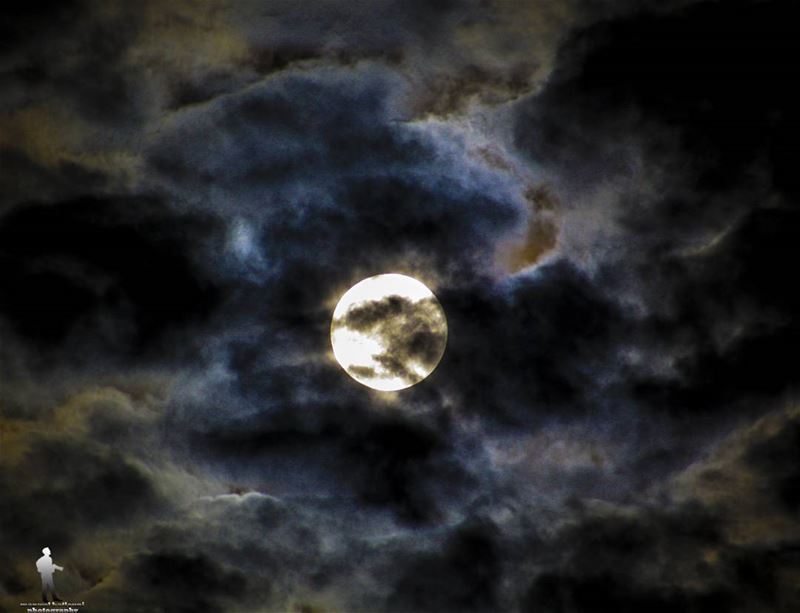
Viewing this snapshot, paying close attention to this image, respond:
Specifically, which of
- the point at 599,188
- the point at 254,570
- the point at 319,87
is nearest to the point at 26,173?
the point at 319,87

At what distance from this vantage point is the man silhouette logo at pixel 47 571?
46.9 feet

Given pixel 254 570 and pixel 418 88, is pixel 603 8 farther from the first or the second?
pixel 254 570

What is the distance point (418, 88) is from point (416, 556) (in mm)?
10298

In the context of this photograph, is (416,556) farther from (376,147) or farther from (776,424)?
(376,147)

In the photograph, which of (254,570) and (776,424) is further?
(254,570)

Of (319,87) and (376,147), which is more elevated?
(319,87)

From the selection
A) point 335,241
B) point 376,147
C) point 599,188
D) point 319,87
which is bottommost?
point 599,188

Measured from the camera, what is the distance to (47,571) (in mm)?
14328

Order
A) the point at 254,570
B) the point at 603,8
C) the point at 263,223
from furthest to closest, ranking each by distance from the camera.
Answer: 1. the point at 254,570
2. the point at 263,223
3. the point at 603,8

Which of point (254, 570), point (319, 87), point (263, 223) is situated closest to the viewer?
point (319, 87)

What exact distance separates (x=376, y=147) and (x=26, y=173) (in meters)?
6.98

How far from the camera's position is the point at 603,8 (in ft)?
38.0

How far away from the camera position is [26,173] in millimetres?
12727

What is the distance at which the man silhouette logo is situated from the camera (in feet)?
46.9
